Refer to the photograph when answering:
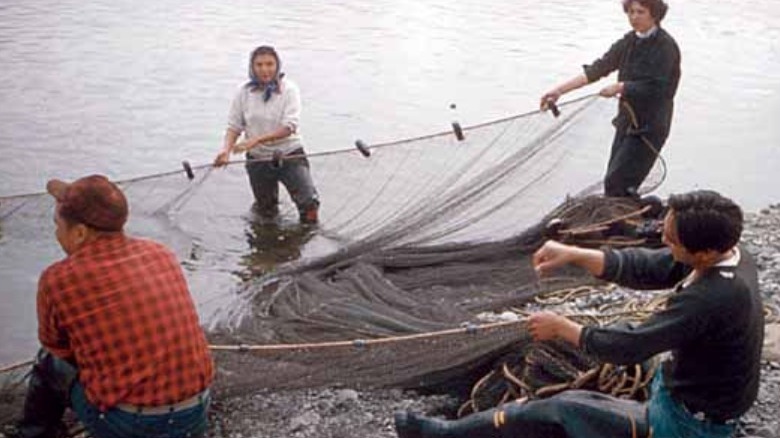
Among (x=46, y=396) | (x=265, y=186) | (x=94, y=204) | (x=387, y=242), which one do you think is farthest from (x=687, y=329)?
(x=265, y=186)

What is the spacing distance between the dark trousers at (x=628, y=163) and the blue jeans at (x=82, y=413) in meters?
4.53

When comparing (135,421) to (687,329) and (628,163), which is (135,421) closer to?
(687,329)

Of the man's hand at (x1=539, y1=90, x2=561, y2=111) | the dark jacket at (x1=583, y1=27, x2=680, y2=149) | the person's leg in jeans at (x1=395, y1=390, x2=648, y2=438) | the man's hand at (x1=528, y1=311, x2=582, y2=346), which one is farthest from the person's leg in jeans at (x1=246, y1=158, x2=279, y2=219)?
the man's hand at (x1=528, y1=311, x2=582, y2=346)

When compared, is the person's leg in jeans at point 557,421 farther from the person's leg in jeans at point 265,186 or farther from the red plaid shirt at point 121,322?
the person's leg in jeans at point 265,186

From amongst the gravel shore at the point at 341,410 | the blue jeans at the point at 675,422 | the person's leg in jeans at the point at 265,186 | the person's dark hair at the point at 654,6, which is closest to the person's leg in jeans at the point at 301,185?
the person's leg in jeans at the point at 265,186

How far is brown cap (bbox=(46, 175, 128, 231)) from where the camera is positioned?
142 inches

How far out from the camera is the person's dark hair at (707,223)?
341 centimetres

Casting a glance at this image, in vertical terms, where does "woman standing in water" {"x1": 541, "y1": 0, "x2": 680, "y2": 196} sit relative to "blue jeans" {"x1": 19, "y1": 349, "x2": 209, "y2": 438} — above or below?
above

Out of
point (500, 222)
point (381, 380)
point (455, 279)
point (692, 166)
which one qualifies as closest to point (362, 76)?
point (692, 166)

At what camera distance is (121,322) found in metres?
3.65

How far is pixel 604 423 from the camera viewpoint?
3.90m

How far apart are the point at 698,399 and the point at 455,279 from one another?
3388 mm

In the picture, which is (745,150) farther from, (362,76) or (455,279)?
(455,279)

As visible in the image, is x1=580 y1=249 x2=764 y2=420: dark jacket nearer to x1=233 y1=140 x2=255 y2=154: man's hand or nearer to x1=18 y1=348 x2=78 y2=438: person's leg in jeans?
x1=18 y1=348 x2=78 y2=438: person's leg in jeans
